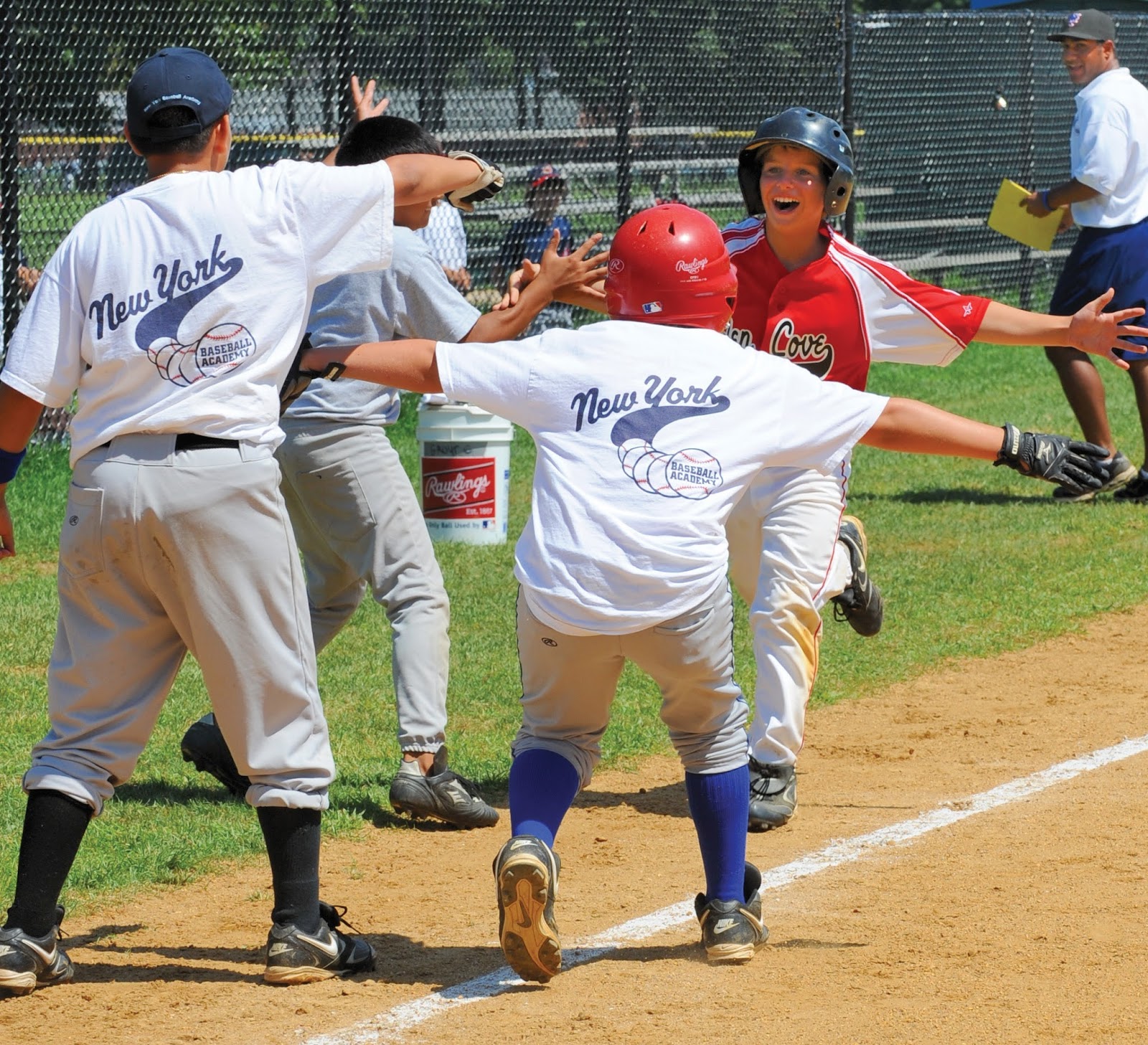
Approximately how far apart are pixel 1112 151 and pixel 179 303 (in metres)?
8.02

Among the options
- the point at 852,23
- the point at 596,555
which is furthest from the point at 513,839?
the point at 852,23

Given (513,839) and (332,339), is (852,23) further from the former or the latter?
(513,839)

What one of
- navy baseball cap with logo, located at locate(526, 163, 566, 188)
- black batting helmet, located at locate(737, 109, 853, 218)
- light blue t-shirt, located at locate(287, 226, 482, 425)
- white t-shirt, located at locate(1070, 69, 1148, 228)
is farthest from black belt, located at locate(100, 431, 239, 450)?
navy baseball cap with logo, located at locate(526, 163, 566, 188)

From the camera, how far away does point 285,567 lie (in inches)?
149

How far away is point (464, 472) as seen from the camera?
898 centimetres

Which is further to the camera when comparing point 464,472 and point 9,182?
point 9,182

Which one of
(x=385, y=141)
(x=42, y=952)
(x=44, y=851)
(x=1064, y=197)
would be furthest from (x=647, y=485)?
(x=1064, y=197)

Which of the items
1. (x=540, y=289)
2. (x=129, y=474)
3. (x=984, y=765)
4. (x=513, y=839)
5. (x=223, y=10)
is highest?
(x=223, y=10)

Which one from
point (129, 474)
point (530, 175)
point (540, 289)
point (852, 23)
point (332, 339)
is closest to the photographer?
point (129, 474)

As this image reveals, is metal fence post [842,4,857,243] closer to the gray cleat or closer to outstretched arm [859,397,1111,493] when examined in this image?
the gray cleat

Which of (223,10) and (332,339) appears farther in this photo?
(223,10)

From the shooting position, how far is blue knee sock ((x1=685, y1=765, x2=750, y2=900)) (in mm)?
3908

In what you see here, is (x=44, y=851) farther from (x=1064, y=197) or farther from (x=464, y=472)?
(x=1064, y=197)

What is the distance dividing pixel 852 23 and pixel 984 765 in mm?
11580
